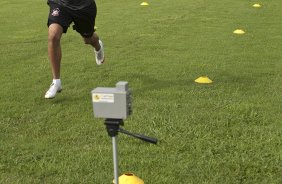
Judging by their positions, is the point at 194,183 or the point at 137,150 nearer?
the point at 194,183

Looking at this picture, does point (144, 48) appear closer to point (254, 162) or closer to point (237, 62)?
point (237, 62)

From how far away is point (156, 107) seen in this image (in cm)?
496

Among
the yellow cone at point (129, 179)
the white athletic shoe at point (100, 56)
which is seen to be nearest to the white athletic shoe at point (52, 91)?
the white athletic shoe at point (100, 56)

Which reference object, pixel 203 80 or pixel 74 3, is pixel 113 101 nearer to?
pixel 74 3

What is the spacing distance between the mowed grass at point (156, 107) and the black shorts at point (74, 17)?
0.72 meters

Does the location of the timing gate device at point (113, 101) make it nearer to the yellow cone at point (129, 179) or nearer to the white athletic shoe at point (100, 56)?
the yellow cone at point (129, 179)

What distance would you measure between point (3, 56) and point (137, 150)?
468cm

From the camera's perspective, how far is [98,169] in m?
3.52

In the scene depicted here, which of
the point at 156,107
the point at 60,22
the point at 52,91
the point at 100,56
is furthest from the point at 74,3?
the point at 156,107

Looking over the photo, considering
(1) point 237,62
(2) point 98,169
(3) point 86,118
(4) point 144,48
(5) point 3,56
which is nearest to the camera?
(2) point 98,169

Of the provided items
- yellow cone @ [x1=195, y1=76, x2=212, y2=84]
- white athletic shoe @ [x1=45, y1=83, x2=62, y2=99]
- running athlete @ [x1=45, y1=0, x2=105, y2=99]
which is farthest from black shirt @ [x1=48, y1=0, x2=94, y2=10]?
yellow cone @ [x1=195, y1=76, x2=212, y2=84]

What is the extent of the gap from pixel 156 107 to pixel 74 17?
64.8 inches

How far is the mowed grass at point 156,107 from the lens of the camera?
354 centimetres

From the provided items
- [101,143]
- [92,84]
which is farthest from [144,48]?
[101,143]
